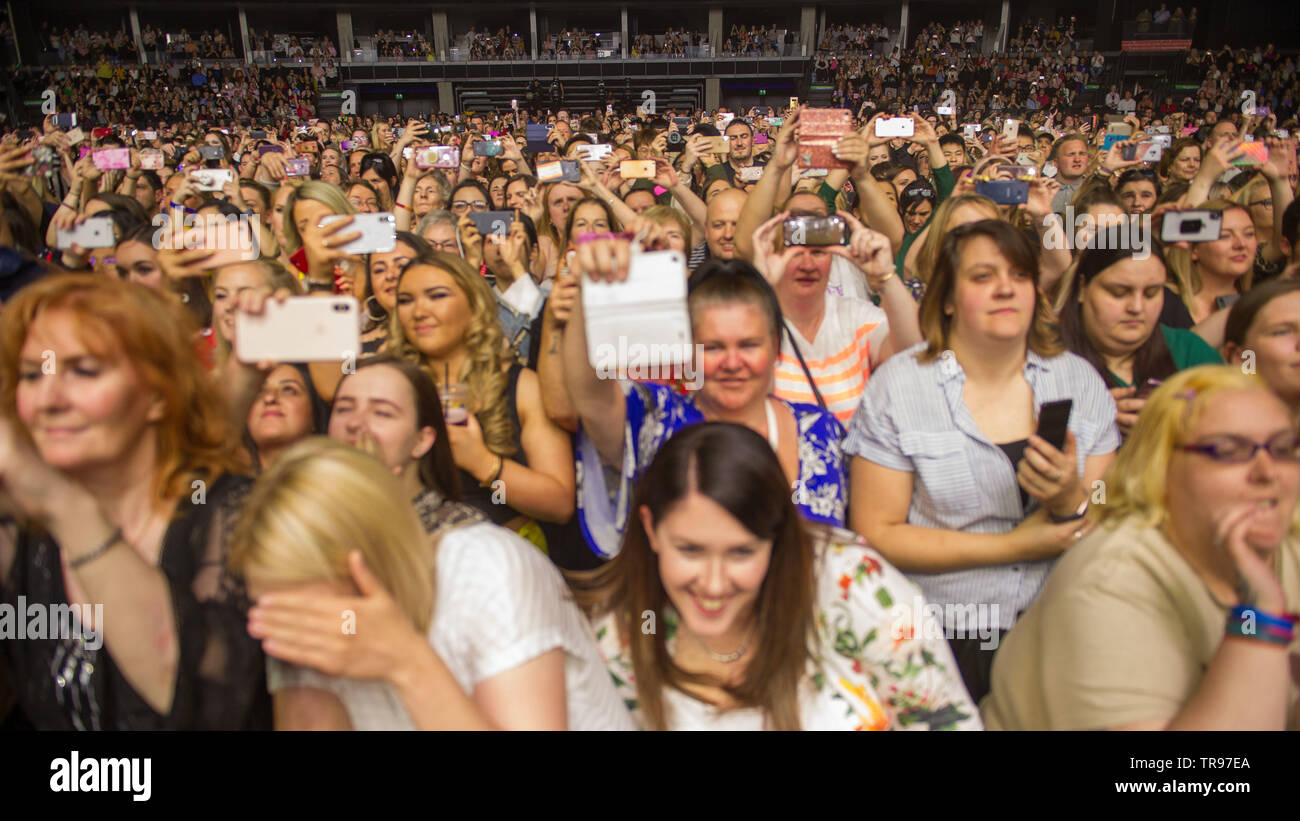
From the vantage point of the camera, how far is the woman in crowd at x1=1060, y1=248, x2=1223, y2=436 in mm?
2133

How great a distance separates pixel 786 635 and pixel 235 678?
2.77 ft

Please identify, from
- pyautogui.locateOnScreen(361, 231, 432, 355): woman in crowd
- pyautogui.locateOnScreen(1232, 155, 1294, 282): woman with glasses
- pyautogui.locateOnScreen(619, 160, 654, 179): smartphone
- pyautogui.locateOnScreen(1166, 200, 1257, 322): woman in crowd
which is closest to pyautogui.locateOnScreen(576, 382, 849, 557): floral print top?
pyautogui.locateOnScreen(361, 231, 432, 355): woman in crowd

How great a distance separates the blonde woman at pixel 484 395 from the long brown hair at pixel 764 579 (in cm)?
65

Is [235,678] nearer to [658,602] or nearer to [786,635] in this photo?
[658,602]

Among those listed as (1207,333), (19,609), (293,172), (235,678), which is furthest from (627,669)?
(293,172)

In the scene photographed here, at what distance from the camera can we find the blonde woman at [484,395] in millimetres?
2014

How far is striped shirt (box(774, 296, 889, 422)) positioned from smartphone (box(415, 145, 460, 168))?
2.55 meters

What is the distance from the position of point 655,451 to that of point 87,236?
6.00ft

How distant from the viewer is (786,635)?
1.38 m

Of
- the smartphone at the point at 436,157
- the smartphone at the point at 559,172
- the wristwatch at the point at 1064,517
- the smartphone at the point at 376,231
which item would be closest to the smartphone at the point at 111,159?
the smartphone at the point at 436,157

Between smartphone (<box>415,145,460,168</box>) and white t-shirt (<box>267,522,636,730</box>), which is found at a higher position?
smartphone (<box>415,145,460,168</box>)

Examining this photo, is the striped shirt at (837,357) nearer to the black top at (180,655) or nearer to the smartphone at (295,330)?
the smartphone at (295,330)

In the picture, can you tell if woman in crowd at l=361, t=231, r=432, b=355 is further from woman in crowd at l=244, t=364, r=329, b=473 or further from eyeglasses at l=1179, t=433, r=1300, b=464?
eyeglasses at l=1179, t=433, r=1300, b=464

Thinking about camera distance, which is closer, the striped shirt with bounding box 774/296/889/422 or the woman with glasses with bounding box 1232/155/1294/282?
Result: the striped shirt with bounding box 774/296/889/422
